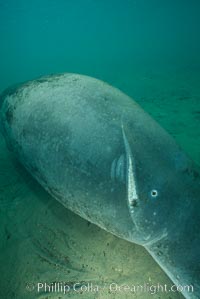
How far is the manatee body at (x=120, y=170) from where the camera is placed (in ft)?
6.85

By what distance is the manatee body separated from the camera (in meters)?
2.09

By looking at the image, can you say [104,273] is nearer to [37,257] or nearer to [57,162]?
[37,257]

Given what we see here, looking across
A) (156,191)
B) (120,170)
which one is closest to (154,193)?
(156,191)

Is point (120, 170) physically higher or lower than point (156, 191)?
higher

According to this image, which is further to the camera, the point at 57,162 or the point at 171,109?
the point at 171,109

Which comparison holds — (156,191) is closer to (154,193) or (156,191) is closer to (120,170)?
(154,193)

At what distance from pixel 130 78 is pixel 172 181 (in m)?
12.6

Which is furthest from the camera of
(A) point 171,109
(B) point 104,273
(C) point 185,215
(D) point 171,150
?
(A) point 171,109

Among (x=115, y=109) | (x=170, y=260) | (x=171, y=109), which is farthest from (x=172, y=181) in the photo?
(x=171, y=109)

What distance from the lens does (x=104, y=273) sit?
2.66m

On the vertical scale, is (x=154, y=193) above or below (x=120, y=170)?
below

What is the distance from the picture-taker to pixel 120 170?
215 cm

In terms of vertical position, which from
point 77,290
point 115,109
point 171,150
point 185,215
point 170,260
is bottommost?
point 77,290

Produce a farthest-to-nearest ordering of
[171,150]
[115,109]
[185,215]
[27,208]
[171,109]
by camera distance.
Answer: [171,109] < [27,208] < [115,109] < [171,150] < [185,215]
